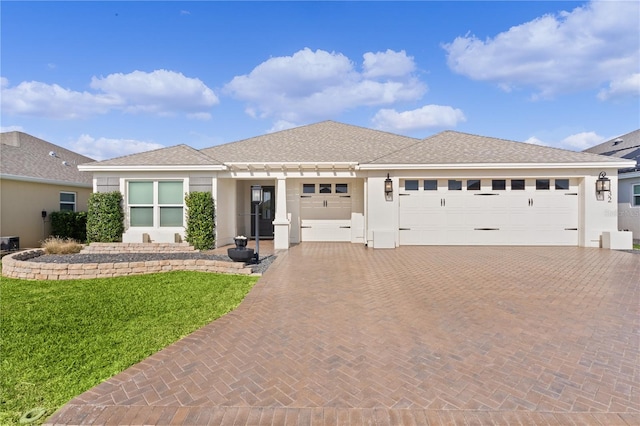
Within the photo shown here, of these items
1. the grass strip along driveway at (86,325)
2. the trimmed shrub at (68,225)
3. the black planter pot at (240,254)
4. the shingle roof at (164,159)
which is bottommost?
the grass strip along driveway at (86,325)

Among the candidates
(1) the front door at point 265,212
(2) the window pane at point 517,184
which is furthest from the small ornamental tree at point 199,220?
(2) the window pane at point 517,184

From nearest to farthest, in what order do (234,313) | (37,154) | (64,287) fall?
(234,313) → (64,287) → (37,154)

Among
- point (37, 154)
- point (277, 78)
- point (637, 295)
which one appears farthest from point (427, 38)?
point (37, 154)

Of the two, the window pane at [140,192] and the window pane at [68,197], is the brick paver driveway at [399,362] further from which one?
the window pane at [68,197]

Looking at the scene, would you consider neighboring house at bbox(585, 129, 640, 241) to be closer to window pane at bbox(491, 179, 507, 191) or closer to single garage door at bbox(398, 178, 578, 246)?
single garage door at bbox(398, 178, 578, 246)

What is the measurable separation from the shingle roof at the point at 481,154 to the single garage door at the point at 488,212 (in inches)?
34.7

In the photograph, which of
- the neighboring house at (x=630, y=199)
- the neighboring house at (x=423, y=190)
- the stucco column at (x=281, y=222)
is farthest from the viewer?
the neighboring house at (x=630, y=199)

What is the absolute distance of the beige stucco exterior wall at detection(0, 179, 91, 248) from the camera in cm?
1234

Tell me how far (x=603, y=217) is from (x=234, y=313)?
1417cm

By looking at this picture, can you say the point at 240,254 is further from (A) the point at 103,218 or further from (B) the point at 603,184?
(B) the point at 603,184

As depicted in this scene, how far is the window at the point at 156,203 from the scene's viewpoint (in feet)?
39.2

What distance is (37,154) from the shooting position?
1585cm

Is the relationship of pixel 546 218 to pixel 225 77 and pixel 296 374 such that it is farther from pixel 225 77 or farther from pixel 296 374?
pixel 225 77

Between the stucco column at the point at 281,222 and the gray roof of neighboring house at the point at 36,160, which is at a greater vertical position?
the gray roof of neighboring house at the point at 36,160
